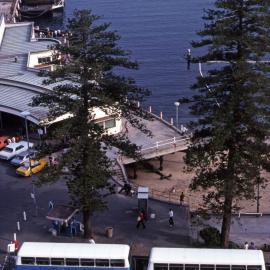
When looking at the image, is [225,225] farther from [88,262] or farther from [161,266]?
[88,262]

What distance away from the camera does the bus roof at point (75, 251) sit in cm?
3688

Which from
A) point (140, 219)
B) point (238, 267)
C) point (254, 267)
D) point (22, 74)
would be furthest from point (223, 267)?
point (22, 74)

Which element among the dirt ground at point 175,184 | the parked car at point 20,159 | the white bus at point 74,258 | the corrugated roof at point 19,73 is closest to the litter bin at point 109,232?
the white bus at point 74,258

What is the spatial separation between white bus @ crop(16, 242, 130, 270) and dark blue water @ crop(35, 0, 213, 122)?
4929cm

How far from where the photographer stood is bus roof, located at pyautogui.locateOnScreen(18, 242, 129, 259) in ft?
121

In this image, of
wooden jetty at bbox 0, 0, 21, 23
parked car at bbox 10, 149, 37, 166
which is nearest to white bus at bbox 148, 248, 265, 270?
parked car at bbox 10, 149, 37, 166

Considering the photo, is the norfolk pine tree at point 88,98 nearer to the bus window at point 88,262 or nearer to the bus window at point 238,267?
the bus window at point 88,262

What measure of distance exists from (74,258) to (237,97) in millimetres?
14819

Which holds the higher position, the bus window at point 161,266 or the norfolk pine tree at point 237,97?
the norfolk pine tree at point 237,97

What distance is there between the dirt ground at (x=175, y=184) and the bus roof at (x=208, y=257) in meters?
21.2

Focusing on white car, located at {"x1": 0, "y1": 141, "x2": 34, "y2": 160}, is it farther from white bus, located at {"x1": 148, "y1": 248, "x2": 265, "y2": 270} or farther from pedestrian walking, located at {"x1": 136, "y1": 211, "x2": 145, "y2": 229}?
white bus, located at {"x1": 148, "y1": 248, "x2": 265, "y2": 270}

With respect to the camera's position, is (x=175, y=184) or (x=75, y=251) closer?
(x=75, y=251)

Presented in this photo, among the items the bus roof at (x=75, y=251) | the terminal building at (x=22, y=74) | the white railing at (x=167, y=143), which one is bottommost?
the white railing at (x=167, y=143)

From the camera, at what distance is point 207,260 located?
35.6 meters
